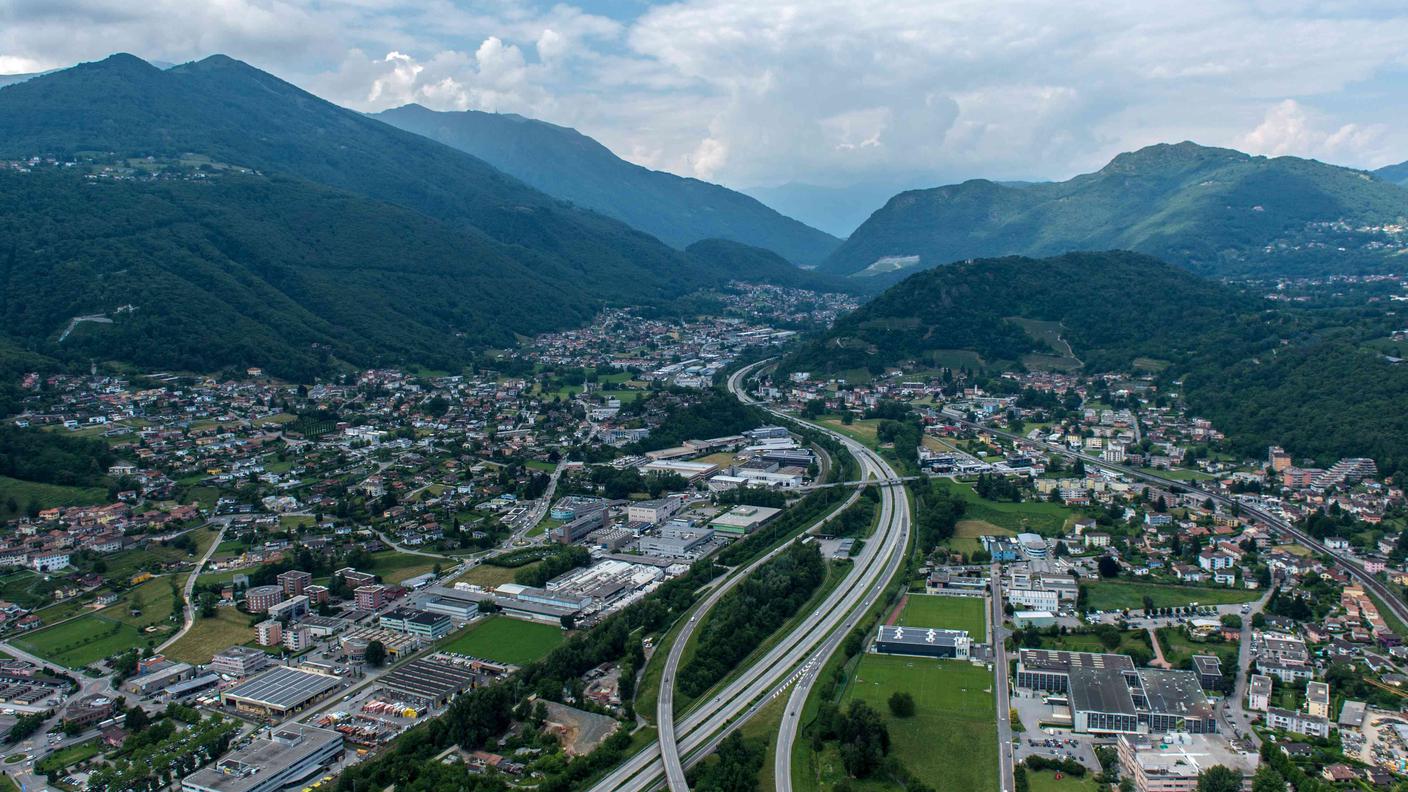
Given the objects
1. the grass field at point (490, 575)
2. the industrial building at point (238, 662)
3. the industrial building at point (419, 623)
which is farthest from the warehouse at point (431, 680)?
the grass field at point (490, 575)

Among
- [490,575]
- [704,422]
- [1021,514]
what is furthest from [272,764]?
[704,422]

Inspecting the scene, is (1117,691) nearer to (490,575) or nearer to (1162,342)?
(490,575)

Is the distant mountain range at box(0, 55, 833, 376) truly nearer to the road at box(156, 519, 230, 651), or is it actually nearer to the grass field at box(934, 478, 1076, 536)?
the road at box(156, 519, 230, 651)

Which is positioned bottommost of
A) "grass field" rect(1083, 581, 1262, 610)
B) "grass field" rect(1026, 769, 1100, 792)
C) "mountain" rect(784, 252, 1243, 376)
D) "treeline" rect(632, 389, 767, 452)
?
"grass field" rect(1026, 769, 1100, 792)

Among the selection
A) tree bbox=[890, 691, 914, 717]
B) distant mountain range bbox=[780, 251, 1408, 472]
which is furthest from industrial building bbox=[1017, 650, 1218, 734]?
distant mountain range bbox=[780, 251, 1408, 472]

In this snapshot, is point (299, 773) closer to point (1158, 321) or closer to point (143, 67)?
point (1158, 321)

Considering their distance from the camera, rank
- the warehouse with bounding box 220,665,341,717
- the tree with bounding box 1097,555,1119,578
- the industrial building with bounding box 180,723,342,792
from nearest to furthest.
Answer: the industrial building with bounding box 180,723,342,792 → the warehouse with bounding box 220,665,341,717 → the tree with bounding box 1097,555,1119,578
